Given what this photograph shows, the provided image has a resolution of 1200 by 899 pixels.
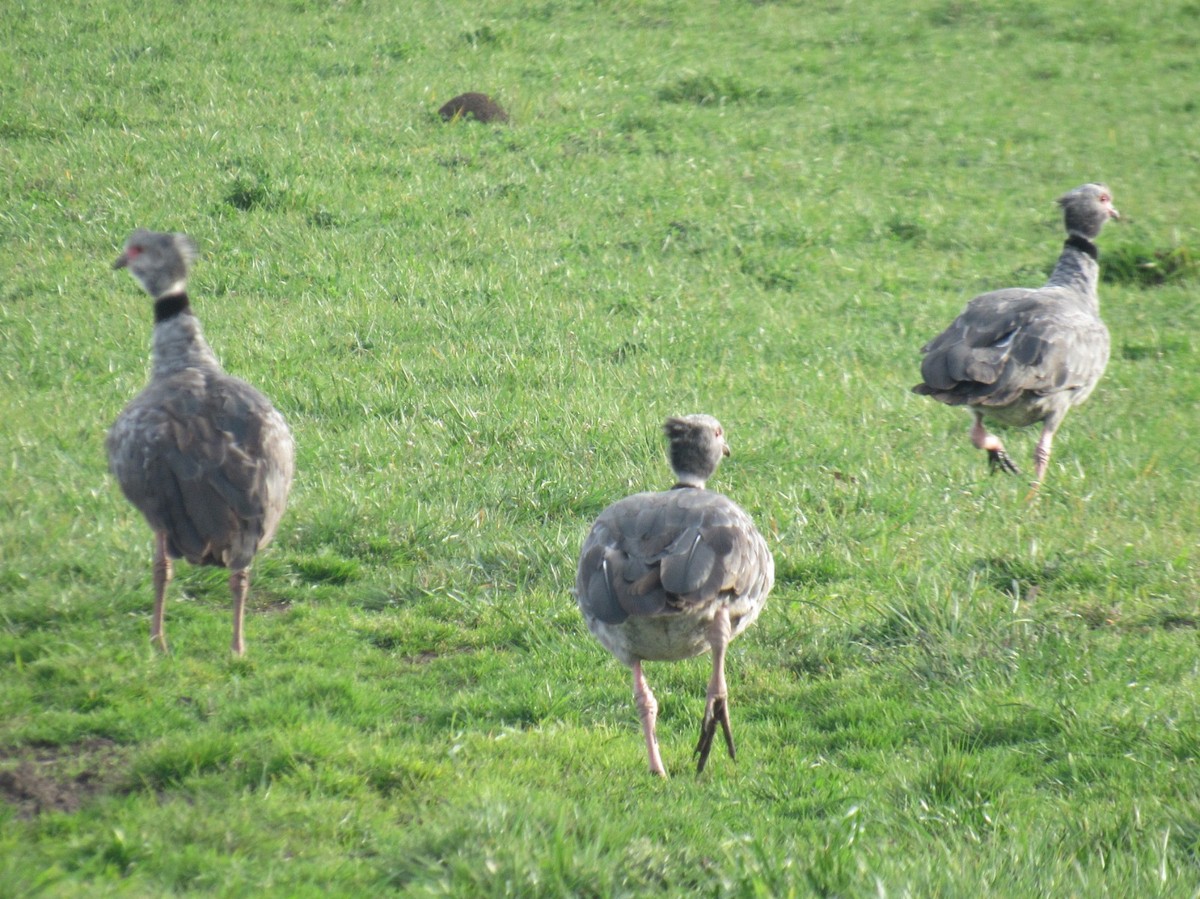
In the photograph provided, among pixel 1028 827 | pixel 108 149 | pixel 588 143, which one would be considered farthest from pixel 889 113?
pixel 1028 827

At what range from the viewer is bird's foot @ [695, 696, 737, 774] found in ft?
15.6

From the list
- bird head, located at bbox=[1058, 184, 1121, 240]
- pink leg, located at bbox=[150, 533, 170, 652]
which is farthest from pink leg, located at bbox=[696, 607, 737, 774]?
bird head, located at bbox=[1058, 184, 1121, 240]

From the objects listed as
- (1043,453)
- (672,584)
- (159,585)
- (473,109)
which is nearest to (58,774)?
(159,585)

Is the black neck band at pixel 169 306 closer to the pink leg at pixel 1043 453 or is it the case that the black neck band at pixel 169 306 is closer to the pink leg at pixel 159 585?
the pink leg at pixel 159 585

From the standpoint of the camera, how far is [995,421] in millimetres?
9766

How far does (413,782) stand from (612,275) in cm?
785

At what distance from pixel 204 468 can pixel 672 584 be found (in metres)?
2.15

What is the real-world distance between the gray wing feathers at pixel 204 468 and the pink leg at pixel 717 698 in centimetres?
203

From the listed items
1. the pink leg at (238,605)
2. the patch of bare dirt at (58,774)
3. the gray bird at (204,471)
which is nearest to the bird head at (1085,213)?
the gray bird at (204,471)

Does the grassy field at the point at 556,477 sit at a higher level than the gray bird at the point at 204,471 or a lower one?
lower

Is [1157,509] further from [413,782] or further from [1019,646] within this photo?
[413,782]

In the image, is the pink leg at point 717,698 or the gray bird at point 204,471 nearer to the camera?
the pink leg at point 717,698

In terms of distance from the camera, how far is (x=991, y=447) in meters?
8.59

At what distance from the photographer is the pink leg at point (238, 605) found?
5543 millimetres
